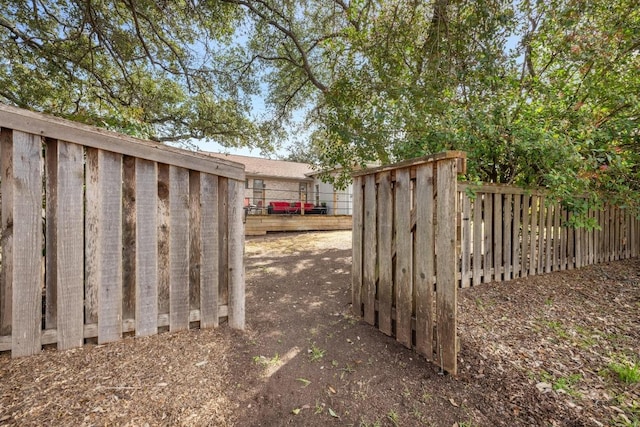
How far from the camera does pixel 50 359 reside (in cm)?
179

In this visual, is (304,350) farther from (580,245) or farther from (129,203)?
(580,245)

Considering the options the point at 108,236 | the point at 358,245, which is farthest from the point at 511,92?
the point at 108,236

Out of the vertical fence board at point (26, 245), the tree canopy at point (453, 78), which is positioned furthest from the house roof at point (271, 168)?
the vertical fence board at point (26, 245)

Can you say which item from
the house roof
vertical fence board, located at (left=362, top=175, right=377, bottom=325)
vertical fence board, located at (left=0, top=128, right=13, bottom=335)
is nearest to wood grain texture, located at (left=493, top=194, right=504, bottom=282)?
vertical fence board, located at (left=362, top=175, right=377, bottom=325)

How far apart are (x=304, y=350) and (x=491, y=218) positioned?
11.3 feet

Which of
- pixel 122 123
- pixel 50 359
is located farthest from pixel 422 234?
pixel 122 123

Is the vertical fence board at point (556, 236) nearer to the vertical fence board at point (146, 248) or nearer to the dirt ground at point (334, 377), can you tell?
the dirt ground at point (334, 377)

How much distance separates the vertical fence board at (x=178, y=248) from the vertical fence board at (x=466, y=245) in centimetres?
356

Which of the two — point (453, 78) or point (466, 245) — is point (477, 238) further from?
point (453, 78)

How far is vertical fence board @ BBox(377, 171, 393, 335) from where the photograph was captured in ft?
8.53

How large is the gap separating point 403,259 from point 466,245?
198cm

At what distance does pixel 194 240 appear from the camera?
2289 mm

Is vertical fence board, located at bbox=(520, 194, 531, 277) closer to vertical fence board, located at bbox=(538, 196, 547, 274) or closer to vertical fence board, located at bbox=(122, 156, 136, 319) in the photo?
vertical fence board, located at bbox=(538, 196, 547, 274)

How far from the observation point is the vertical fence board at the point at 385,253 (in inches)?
102
